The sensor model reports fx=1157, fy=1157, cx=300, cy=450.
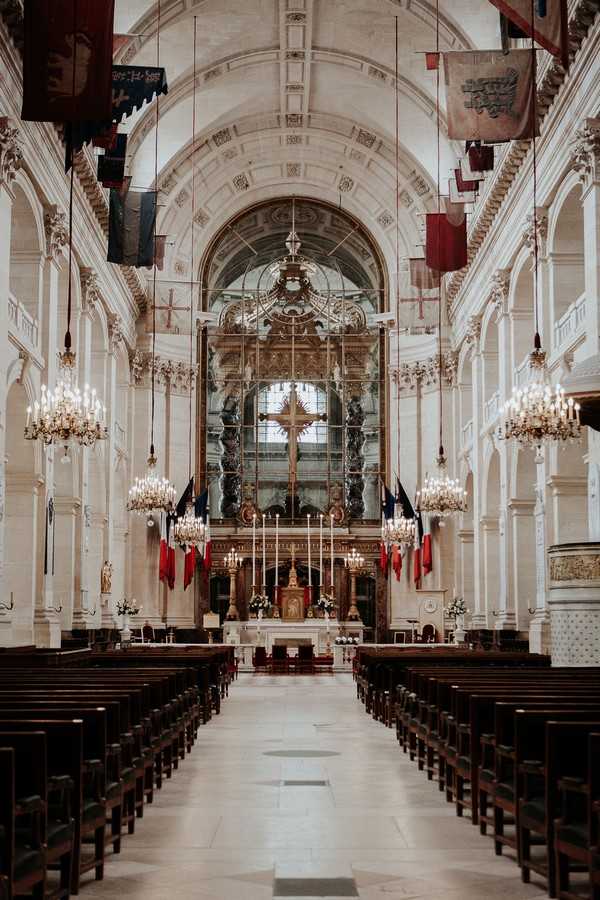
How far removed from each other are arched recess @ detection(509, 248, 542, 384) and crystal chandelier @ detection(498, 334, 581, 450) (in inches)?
393

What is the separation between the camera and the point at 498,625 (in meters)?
27.6

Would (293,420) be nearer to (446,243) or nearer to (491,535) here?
(491,535)

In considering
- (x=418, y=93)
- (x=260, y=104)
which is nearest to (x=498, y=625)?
(x=418, y=93)

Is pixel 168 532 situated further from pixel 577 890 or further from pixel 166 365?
pixel 577 890

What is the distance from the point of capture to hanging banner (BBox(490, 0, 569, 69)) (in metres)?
16.1

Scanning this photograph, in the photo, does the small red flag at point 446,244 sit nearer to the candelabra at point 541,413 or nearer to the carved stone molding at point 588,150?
the carved stone molding at point 588,150

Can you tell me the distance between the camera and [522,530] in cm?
2683

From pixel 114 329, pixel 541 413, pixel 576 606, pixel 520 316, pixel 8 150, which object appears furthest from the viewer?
pixel 114 329

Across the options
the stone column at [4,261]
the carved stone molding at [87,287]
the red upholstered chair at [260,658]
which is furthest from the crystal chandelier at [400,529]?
the stone column at [4,261]

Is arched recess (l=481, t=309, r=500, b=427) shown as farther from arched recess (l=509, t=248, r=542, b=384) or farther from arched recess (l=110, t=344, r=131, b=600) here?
arched recess (l=110, t=344, r=131, b=600)

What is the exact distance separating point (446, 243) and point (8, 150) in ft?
33.3

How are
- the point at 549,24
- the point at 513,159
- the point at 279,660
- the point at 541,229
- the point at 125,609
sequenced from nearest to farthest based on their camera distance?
the point at 549,24, the point at 541,229, the point at 513,159, the point at 279,660, the point at 125,609

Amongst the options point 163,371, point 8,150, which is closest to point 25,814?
point 8,150

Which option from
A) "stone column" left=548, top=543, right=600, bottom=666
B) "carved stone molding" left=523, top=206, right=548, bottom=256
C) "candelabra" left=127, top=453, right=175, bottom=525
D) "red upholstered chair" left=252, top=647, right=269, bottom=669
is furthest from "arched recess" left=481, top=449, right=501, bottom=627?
"stone column" left=548, top=543, right=600, bottom=666
